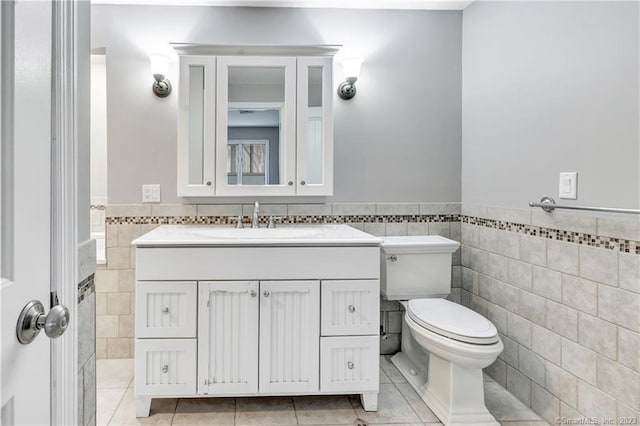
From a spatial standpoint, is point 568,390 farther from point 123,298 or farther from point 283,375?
point 123,298

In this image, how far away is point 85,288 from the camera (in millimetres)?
948

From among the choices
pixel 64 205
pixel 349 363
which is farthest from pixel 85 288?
pixel 349 363

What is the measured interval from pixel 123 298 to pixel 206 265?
95 centimetres

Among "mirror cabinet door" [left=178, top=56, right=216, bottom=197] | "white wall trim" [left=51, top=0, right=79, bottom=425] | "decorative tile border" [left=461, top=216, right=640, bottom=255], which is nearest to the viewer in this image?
"white wall trim" [left=51, top=0, right=79, bottom=425]

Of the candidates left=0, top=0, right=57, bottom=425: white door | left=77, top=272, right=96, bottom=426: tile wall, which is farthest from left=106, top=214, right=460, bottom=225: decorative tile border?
left=0, top=0, right=57, bottom=425: white door

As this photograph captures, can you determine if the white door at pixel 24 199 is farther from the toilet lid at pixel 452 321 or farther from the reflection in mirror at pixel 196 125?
the reflection in mirror at pixel 196 125

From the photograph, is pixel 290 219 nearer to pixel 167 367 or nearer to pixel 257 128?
pixel 257 128

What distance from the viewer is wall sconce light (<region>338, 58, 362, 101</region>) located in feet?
7.81

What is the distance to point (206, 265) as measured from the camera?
1.77 m

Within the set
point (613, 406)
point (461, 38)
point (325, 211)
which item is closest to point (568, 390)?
point (613, 406)

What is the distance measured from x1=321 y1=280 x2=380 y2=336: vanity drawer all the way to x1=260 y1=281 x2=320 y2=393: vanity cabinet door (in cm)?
5

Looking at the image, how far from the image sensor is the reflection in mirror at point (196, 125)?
2.29 m

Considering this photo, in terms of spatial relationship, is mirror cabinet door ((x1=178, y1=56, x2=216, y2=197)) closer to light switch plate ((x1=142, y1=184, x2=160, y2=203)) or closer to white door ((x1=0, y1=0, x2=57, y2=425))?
light switch plate ((x1=142, y1=184, x2=160, y2=203))

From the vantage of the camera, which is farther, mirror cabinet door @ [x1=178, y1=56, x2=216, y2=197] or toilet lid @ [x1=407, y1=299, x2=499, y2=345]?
mirror cabinet door @ [x1=178, y1=56, x2=216, y2=197]
